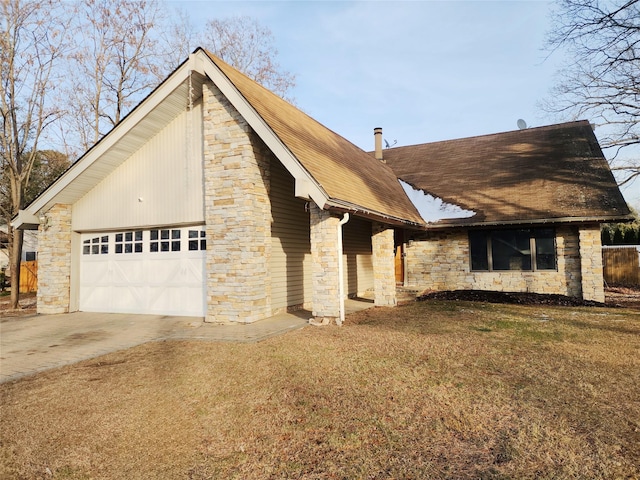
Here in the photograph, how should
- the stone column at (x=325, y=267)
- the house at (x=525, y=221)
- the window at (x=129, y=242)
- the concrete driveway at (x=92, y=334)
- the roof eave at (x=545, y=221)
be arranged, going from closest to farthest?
the concrete driveway at (x=92, y=334) → the stone column at (x=325, y=267) → the roof eave at (x=545, y=221) → the window at (x=129, y=242) → the house at (x=525, y=221)

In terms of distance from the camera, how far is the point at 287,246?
36.3ft

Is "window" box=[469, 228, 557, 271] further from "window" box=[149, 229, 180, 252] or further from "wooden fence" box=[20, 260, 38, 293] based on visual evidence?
"wooden fence" box=[20, 260, 38, 293]

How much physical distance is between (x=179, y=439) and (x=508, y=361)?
14.6ft

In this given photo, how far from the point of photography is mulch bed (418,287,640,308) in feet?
38.2

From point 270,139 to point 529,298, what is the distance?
8967 mm

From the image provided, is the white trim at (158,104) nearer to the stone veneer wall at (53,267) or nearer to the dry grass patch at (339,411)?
the stone veneer wall at (53,267)

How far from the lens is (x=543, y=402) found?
4.29m

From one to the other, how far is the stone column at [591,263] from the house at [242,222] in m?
0.04

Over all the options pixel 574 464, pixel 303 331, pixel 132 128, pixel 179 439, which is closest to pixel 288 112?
pixel 132 128

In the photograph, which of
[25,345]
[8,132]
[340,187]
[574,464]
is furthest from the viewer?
[8,132]

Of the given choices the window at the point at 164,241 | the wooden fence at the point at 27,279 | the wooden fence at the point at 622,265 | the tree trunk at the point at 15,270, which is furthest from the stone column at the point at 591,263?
the wooden fence at the point at 27,279

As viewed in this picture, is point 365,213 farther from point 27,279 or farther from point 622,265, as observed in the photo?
point 27,279

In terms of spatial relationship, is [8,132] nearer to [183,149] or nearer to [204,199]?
[183,149]

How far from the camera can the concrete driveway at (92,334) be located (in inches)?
267
